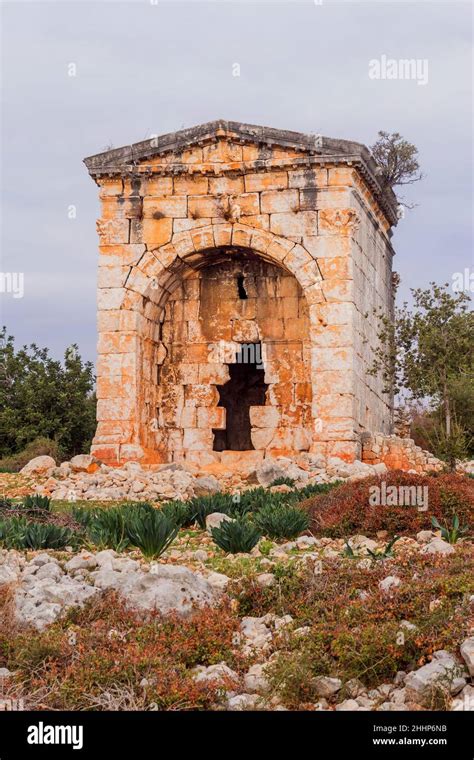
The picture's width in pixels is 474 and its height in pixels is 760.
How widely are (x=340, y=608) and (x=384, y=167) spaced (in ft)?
67.7

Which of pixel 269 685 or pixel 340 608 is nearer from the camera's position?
pixel 269 685

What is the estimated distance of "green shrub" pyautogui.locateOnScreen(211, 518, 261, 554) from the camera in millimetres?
13500

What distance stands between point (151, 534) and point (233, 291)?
13.7 meters

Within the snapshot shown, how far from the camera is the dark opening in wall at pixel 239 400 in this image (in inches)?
1070

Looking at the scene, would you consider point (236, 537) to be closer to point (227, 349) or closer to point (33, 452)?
point (227, 349)

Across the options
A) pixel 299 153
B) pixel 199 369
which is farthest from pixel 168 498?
pixel 299 153

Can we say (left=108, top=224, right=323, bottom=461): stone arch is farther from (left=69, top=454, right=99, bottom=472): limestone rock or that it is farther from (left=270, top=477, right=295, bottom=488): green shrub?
(left=270, top=477, right=295, bottom=488): green shrub

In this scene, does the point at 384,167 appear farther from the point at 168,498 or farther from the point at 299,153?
the point at 168,498

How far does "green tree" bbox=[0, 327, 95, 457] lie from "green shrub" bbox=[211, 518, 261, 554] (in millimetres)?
17880

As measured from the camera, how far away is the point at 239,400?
27.6 metres

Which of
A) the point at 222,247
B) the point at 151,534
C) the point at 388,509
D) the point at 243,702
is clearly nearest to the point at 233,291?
the point at 222,247

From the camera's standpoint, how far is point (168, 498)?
2080 centimetres
